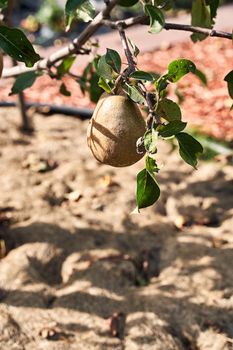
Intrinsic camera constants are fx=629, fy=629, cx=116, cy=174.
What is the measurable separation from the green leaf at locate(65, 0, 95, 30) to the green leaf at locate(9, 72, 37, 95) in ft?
2.28

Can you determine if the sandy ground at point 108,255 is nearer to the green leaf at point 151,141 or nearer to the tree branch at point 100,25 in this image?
the tree branch at point 100,25

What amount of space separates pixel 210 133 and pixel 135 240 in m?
1.61

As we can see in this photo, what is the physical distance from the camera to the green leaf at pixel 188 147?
138 cm

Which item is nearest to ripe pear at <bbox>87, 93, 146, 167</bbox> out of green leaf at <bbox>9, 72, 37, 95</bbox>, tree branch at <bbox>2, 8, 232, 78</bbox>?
tree branch at <bbox>2, 8, 232, 78</bbox>

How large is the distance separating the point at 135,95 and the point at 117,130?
10cm

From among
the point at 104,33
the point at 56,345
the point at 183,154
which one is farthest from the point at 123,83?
→ the point at 104,33

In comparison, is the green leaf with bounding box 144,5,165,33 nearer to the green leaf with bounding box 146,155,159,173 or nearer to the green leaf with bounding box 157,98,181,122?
the green leaf with bounding box 157,98,181,122

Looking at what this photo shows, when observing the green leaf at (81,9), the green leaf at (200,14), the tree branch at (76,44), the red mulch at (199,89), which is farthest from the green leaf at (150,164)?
the red mulch at (199,89)

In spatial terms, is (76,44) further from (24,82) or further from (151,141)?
(151,141)

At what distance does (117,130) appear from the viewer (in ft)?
4.79

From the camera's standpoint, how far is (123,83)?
152 cm

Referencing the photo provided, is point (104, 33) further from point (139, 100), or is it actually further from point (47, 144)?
point (139, 100)

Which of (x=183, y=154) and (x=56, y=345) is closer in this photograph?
(x=183, y=154)

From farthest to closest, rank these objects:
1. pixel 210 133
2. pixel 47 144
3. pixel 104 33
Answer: pixel 104 33
pixel 210 133
pixel 47 144
